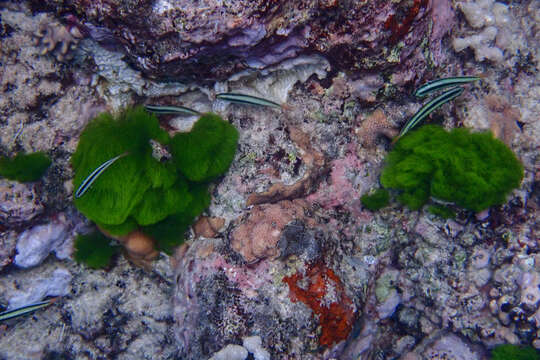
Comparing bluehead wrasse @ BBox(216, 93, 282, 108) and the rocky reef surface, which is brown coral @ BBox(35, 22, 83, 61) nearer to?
the rocky reef surface

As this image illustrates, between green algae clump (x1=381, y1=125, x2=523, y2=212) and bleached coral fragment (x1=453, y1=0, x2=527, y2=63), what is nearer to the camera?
green algae clump (x1=381, y1=125, x2=523, y2=212)

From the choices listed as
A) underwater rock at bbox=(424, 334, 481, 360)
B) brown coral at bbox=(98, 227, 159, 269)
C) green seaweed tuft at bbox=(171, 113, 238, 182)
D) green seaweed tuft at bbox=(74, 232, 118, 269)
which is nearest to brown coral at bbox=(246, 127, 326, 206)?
green seaweed tuft at bbox=(171, 113, 238, 182)

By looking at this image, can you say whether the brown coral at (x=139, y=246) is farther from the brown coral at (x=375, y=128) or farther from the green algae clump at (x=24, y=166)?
the brown coral at (x=375, y=128)

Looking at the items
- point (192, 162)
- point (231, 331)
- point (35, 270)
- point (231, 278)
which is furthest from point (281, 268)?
point (35, 270)

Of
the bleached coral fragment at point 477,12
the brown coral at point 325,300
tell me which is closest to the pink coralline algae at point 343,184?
the brown coral at point 325,300

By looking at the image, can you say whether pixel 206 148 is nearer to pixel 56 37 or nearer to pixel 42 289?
pixel 56 37

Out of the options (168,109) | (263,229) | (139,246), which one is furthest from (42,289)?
(263,229)
